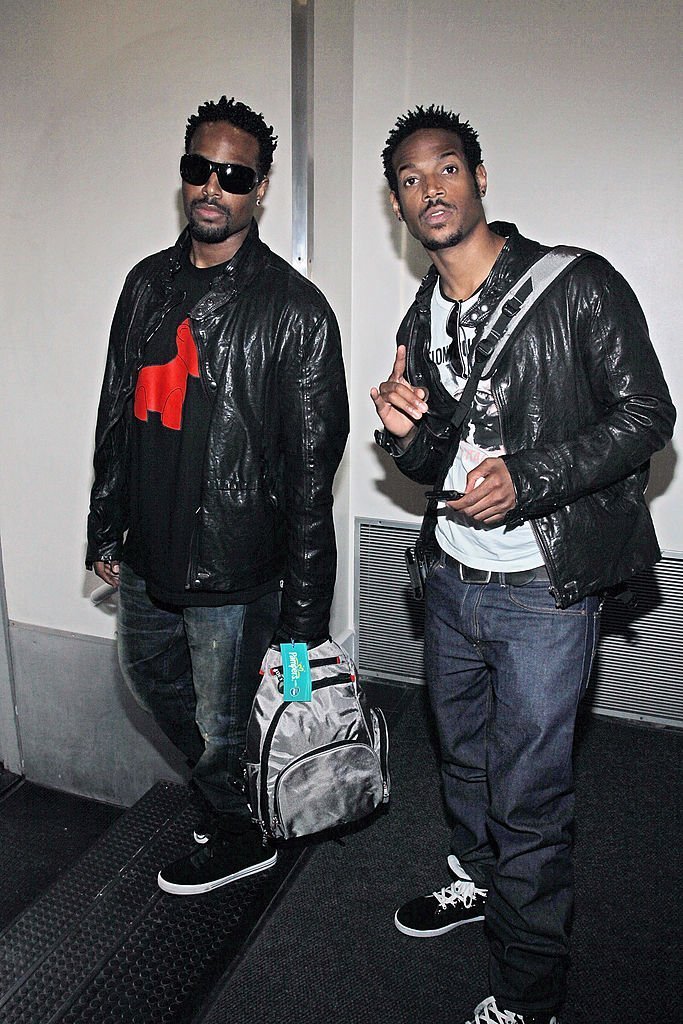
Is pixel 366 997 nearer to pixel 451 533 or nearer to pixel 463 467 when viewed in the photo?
pixel 451 533

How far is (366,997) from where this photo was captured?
195 centimetres

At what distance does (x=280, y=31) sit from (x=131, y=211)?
2.49 ft

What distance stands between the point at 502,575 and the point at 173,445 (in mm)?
858

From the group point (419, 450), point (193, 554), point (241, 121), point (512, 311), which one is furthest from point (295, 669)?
point (241, 121)

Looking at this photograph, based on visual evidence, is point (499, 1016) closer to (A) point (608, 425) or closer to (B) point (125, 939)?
(B) point (125, 939)

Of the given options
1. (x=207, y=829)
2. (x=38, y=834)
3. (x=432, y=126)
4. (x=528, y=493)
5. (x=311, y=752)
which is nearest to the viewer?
(x=528, y=493)

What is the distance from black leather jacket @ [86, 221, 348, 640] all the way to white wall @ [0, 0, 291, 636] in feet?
2.55

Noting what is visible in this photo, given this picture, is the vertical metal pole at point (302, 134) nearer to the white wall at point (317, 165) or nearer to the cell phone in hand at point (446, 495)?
the white wall at point (317, 165)

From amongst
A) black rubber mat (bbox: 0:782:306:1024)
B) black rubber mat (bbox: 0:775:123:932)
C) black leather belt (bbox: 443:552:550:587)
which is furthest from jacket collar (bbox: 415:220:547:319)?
black rubber mat (bbox: 0:775:123:932)

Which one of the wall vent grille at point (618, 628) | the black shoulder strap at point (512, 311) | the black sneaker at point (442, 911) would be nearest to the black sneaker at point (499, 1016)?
the black sneaker at point (442, 911)

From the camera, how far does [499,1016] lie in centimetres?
180

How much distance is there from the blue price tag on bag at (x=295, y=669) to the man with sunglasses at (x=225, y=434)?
30 mm

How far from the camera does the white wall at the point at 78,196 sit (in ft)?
8.96

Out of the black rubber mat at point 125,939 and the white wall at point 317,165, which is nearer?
the black rubber mat at point 125,939
